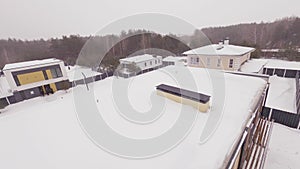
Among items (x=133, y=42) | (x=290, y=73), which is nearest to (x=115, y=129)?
(x=290, y=73)

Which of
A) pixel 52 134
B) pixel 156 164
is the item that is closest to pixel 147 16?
pixel 52 134

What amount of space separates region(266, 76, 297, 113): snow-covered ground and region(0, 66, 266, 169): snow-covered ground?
18.0 feet

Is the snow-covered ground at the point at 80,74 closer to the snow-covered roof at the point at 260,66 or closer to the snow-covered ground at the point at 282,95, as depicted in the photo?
the snow-covered roof at the point at 260,66

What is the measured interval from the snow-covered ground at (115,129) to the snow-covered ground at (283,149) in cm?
274

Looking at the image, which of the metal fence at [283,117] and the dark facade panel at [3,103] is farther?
the dark facade panel at [3,103]

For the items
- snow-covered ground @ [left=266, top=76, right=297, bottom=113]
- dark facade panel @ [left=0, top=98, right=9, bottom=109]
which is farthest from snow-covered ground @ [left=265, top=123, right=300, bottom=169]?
dark facade panel @ [left=0, top=98, right=9, bottom=109]

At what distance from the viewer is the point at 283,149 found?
541 cm

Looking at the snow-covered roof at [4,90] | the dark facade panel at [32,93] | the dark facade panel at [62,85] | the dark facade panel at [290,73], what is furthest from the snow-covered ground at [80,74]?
the dark facade panel at [290,73]

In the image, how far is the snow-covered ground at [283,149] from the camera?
475cm

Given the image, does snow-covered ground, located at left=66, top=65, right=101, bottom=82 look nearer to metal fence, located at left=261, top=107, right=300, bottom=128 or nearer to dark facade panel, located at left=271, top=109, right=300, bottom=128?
metal fence, located at left=261, top=107, right=300, bottom=128

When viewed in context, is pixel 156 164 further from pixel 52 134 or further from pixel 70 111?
pixel 70 111

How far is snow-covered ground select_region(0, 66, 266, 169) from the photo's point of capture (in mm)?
2293

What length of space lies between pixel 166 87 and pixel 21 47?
34.1 meters

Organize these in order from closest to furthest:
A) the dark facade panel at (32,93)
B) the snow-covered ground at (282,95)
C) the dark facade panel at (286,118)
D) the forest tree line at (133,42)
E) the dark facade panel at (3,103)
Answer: the dark facade panel at (286,118) < the snow-covered ground at (282,95) < the dark facade panel at (3,103) < the dark facade panel at (32,93) < the forest tree line at (133,42)
